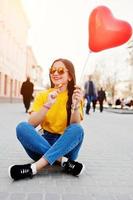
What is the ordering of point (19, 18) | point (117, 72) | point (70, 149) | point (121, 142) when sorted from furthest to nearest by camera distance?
point (117, 72) < point (19, 18) < point (121, 142) < point (70, 149)

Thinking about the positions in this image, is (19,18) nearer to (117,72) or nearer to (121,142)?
(117,72)

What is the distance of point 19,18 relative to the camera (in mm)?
48469

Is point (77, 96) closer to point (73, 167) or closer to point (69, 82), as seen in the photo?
point (69, 82)

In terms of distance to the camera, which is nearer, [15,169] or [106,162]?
[15,169]

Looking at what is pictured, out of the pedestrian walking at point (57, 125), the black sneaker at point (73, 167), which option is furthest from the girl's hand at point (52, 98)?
the black sneaker at point (73, 167)

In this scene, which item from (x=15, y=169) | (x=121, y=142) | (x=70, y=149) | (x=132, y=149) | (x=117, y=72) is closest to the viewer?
(x=15, y=169)

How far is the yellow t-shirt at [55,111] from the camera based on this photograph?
462 cm

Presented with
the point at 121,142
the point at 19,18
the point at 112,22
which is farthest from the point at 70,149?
the point at 19,18

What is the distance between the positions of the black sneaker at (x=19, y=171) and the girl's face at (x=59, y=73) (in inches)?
37.9

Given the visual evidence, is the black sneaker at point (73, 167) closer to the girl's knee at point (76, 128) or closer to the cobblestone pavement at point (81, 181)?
the cobblestone pavement at point (81, 181)

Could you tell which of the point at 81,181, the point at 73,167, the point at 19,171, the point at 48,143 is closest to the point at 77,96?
the point at 48,143

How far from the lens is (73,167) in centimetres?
446

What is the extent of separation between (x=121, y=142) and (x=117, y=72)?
53.9 m

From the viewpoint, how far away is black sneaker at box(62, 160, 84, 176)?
4.44 metres
